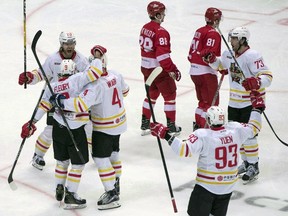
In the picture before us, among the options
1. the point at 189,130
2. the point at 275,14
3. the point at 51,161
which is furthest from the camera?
the point at 275,14

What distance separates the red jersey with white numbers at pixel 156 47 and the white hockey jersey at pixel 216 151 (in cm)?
248

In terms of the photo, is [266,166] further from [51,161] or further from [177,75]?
[51,161]

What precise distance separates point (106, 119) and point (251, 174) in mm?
1559

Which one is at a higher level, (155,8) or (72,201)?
(155,8)

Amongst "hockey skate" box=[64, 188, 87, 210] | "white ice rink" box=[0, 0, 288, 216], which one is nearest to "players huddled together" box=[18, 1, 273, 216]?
"hockey skate" box=[64, 188, 87, 210]

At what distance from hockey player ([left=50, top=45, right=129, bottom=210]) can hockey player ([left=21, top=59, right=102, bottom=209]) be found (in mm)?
92

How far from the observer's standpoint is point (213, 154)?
5992mm

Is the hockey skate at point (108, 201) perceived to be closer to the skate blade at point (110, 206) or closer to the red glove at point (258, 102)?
the skate blade at point (110, 206)

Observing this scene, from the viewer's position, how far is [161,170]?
793 cm

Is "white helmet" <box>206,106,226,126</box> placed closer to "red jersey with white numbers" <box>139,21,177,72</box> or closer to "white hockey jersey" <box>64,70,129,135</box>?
"white hockey jersey" <box>64,70,129,135</box>

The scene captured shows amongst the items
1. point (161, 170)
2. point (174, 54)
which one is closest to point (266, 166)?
point (161, 170)

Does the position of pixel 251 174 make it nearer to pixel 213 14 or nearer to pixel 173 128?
pixel 173 128

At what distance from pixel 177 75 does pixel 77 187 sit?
200cm

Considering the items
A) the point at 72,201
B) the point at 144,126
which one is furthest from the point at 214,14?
the point at 72,201
